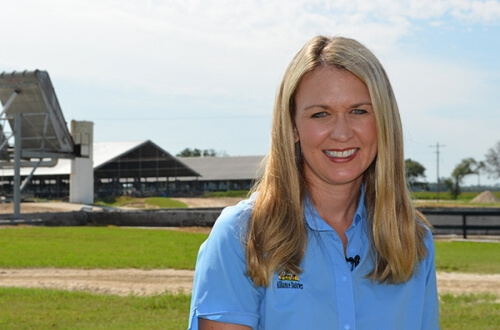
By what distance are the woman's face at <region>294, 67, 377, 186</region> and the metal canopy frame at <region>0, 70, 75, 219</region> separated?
28891mm

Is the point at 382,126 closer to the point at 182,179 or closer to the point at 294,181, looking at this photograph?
the point at 294,181

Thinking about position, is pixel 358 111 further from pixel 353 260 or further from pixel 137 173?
pixel 137 173

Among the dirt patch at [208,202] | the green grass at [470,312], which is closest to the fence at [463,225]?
the green grass at [470,312]

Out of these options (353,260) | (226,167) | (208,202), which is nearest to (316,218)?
(353,260)

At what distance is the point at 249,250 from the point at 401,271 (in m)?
0.52

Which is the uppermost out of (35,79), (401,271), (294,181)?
(35,79)

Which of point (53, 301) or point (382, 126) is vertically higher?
point (382, 126)

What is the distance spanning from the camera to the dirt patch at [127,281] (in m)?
11.9

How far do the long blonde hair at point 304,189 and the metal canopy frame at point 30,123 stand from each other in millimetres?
28936

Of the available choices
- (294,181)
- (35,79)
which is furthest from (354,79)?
(35,79)

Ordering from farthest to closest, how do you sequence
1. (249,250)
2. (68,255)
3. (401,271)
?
(68,255) → (401,271) → (249,250)

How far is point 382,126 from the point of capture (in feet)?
7.49

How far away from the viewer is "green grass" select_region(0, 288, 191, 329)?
28.6ft

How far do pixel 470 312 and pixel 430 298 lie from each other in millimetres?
7515
